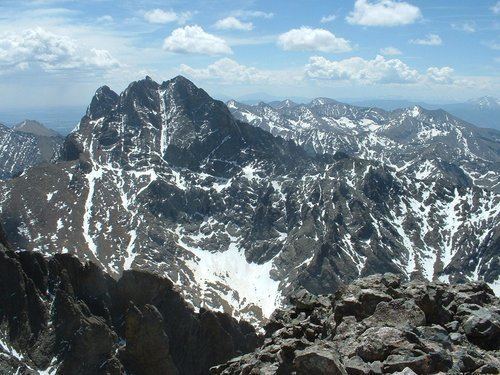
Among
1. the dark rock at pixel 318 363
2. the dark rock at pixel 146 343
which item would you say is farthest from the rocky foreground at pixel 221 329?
the dark rock at pixel 146 343

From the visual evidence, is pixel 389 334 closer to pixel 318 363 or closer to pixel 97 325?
pixel 318 363

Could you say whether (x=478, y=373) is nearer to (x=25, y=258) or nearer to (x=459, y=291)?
(x=459, y=291)

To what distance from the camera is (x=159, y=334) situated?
285 ft

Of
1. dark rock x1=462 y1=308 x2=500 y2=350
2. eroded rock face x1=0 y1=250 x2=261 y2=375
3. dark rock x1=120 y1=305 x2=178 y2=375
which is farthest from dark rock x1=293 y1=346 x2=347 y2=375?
eroded rock face x1=0 y1=250 x2=261 y2=375

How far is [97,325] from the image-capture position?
312 feet

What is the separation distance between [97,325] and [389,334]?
261 feet

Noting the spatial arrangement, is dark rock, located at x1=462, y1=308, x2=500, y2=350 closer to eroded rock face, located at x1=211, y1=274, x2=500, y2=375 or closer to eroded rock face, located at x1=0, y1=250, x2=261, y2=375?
eroded rock face, located at x1=211, y1=274, x2=500, y2=375

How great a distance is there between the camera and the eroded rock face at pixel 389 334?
26172 mm

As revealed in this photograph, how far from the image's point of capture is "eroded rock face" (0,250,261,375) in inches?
3447

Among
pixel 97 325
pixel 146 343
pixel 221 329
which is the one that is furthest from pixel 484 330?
pixel 97 325

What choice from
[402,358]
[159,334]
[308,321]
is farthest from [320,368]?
[159,334]

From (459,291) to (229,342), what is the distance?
65.2 metres

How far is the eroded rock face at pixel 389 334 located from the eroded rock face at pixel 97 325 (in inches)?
1983

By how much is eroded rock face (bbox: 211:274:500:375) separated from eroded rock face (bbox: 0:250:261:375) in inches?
1983
